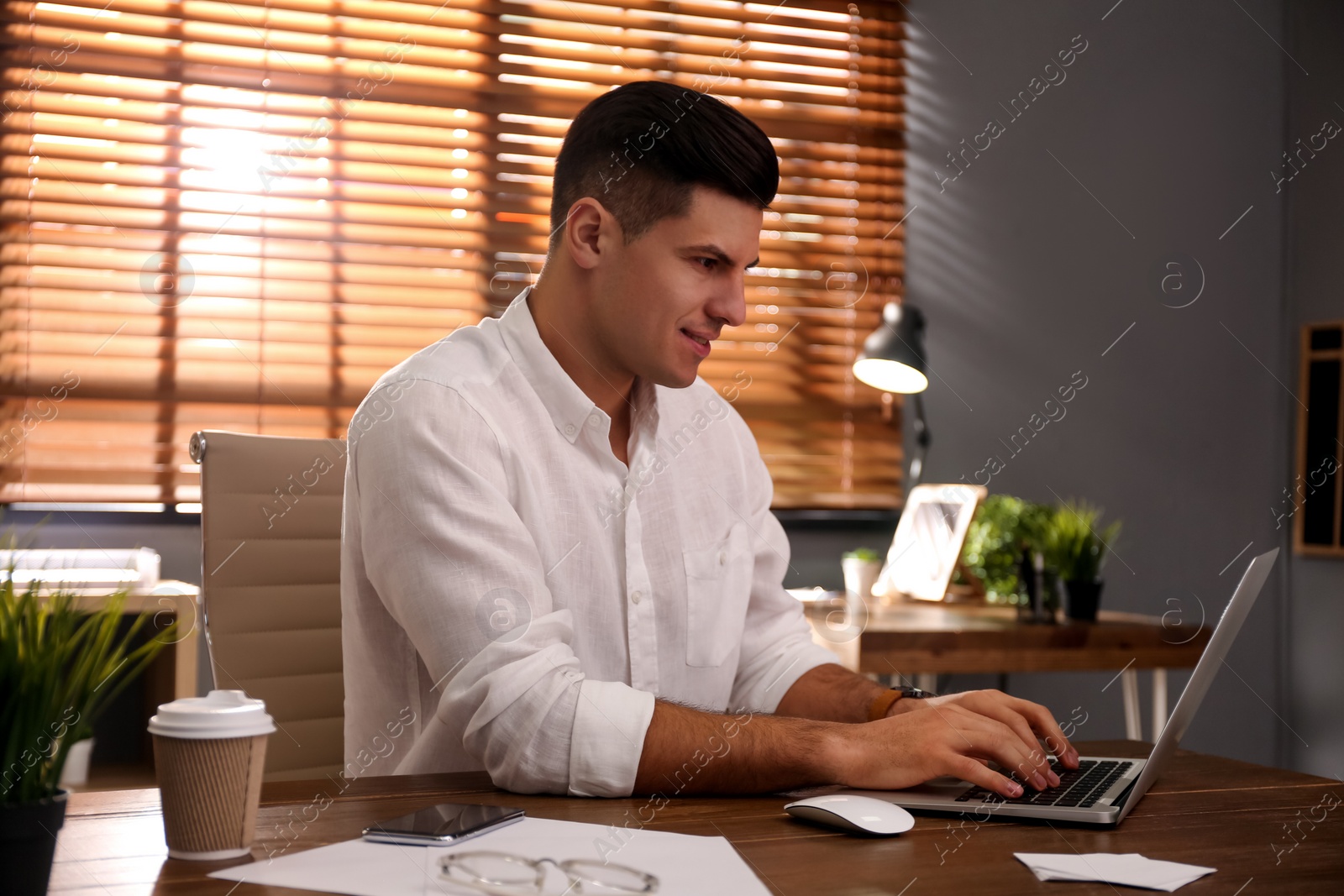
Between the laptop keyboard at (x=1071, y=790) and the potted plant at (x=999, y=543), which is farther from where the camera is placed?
the potted plant at (x=999, y=543)

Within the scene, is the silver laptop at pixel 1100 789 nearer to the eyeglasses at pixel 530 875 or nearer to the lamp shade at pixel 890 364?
the eyeglasses at pixel 530 875

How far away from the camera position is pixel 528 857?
732mm

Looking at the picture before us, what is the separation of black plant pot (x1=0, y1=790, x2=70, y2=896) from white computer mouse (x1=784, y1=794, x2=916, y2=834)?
51cm

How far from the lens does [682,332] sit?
136cm

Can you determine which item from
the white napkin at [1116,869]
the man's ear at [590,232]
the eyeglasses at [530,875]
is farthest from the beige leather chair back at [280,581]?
the white napkin at [1116,869]

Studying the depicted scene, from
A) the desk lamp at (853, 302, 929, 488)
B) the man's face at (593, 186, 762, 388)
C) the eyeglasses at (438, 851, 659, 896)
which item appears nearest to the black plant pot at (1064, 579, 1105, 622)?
the desk lamp at (853, 302, 929, 488)

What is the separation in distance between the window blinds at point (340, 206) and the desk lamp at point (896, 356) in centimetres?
39

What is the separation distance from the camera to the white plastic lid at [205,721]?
728 millimetres

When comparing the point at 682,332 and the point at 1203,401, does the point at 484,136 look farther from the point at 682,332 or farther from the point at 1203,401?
the point at 1203,401

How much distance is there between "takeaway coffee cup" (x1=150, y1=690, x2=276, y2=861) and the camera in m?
0.73

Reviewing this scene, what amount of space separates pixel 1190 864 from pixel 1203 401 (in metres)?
2.86

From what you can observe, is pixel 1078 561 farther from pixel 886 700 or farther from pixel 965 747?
pixel 965 747

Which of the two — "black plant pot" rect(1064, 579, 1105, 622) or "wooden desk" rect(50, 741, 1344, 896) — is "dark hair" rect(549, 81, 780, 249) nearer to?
"wooden desk" rect(50, 741, 1344, 896)

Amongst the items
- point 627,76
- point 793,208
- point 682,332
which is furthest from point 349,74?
point 682,332
